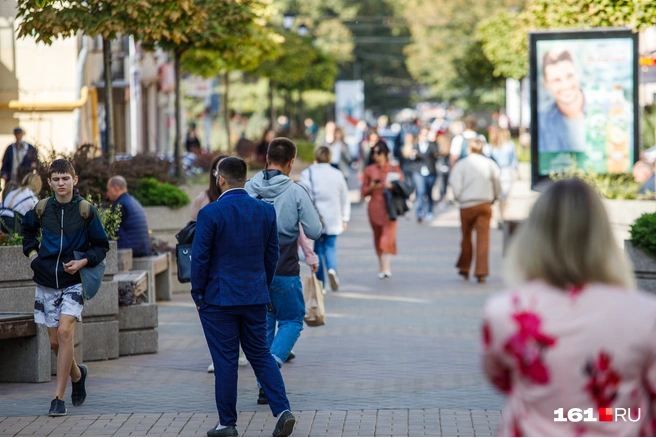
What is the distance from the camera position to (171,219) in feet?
47.1

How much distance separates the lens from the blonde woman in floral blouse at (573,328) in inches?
127

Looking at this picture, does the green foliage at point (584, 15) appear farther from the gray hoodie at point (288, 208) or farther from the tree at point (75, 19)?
the gray hoodie at point (288, 208)

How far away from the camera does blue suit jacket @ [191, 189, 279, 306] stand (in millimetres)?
6414

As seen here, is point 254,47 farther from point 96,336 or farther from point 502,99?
point 502,99

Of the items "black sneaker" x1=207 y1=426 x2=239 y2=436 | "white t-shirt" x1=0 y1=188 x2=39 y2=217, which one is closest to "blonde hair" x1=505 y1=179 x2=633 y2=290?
"black sneaker" x1=207 y1=426 x2=239 y2=436

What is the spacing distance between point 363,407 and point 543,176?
929 centimetres

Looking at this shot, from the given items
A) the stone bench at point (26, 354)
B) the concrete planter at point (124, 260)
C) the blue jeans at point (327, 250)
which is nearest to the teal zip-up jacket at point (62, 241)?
the stone bench at point (26, 354)

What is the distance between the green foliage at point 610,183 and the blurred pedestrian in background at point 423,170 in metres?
7.39

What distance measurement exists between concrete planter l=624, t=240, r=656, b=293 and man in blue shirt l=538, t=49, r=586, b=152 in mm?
7248

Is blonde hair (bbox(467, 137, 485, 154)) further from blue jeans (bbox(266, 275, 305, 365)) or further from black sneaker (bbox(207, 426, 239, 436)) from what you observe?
black sneaker (bbox(207, 426, 239, 436))

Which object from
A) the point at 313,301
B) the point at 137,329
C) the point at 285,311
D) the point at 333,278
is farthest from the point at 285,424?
the point at 333,278

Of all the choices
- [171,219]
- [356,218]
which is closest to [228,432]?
[171,219]

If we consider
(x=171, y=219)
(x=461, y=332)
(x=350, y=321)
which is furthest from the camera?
(x=171, y=219)

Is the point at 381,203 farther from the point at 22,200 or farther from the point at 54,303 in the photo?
the point at 54,303
